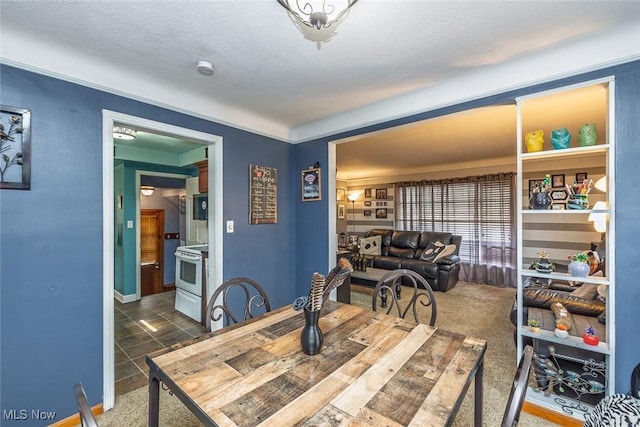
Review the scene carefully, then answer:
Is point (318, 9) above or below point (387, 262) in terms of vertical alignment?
above

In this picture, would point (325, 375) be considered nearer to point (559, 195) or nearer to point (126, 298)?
point (559, 195)

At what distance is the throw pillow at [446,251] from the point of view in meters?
5.08

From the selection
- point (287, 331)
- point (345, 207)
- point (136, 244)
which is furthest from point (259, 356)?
point (345, 207)

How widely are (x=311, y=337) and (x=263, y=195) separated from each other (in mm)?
2132

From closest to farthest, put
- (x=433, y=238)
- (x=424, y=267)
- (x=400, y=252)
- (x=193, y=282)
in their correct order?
(x=193, y=282)
(x=424, y=267)
(x=433, y=238)
(x=400, y=252)

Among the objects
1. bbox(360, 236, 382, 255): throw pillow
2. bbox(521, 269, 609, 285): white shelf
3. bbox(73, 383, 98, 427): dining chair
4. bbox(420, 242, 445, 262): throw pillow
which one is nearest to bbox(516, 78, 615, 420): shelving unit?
bbox(521, 269, 609, 285): white shelf

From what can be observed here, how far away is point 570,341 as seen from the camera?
68.6 inches

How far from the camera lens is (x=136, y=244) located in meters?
4.35

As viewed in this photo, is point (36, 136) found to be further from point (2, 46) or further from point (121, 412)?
point (121, 412)

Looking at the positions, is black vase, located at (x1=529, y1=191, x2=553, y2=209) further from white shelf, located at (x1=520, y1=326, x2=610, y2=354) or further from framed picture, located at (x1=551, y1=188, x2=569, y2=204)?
white shelf, located at (x1=520, y1=326, x2=610, y2=354)

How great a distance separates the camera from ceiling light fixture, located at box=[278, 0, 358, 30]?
3.89ft

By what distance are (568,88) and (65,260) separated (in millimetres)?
3489

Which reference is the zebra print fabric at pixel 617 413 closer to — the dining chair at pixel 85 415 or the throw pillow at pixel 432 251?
the dining chair at pixel 85 415

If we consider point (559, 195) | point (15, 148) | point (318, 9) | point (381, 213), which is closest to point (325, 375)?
point (318, 9)
